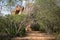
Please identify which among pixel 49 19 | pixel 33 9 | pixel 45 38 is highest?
pixel 33 9

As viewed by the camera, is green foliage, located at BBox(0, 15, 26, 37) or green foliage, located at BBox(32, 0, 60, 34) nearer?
green foliage, located at BBox(32, 0, 60, 34)

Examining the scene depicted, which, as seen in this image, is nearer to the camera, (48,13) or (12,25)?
(48,13)

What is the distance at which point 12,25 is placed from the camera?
410 inches

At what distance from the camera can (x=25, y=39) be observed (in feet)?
30.8

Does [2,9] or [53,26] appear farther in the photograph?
[53,26]

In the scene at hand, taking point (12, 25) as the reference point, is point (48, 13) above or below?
above

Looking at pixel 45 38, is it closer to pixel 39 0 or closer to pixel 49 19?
pixel 49 19

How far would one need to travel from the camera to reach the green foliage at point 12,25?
9.98 meters

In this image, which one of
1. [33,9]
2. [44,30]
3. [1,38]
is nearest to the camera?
[1,38]

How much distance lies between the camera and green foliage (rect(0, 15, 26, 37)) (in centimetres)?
998

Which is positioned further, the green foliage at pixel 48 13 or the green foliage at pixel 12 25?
the green foliage at pixel 12 25

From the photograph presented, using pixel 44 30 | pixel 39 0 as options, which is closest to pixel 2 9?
pixel 39 0

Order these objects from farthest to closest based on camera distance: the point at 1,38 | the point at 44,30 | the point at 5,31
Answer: the point at 44,30 < the point at 5,31 < the point at 1,38

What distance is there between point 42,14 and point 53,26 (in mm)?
1371
